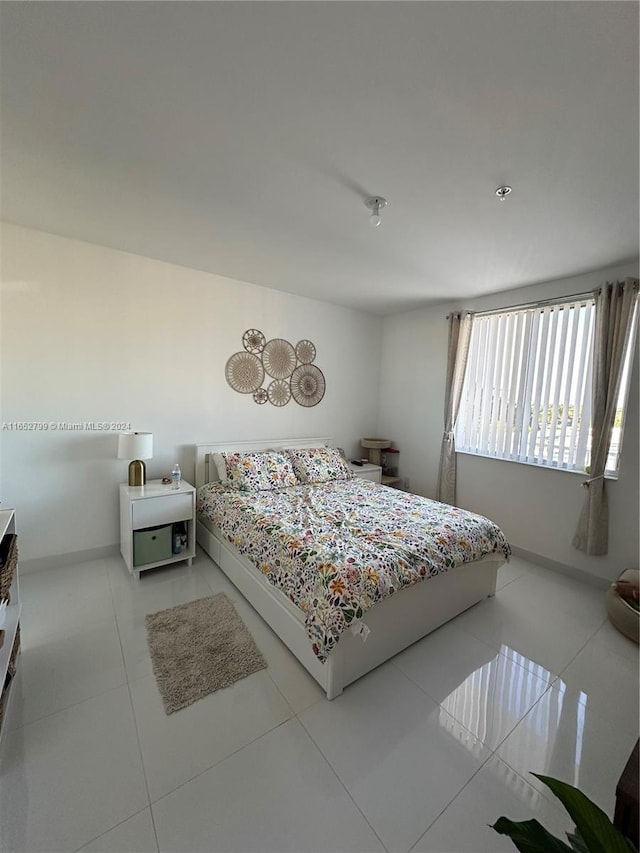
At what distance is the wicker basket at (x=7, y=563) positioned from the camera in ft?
4.71

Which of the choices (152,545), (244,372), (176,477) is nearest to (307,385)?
(244,372)

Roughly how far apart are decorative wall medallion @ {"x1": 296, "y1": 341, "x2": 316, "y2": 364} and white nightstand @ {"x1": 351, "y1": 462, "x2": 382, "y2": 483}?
4.40ft

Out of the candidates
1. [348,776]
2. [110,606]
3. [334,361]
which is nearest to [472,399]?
[334,361]

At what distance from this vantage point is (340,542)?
6.37 feet

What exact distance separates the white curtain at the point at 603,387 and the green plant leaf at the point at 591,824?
96.7 inches

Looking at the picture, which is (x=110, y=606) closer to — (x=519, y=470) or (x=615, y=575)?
(x=519, y=470)

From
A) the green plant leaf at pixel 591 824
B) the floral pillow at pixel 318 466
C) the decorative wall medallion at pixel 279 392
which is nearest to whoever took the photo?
the green plant leaf at pixel 591 824

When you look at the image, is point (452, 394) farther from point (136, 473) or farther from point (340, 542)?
point (136, 473)

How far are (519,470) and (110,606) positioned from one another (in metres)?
3.47

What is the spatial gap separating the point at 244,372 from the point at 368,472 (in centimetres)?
179

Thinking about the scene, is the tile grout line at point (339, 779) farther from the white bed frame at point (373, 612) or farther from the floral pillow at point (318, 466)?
the floral pillow at point (318, 466)

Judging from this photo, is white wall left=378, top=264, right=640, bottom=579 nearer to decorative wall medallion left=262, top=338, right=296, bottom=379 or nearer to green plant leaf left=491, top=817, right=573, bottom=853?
decorative wall medallion left=262, top=338, right=296, bottom=379

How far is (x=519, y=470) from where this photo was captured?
10.2 ft

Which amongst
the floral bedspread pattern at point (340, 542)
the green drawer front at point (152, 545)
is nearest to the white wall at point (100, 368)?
the green drawer front at point (152, 545)
